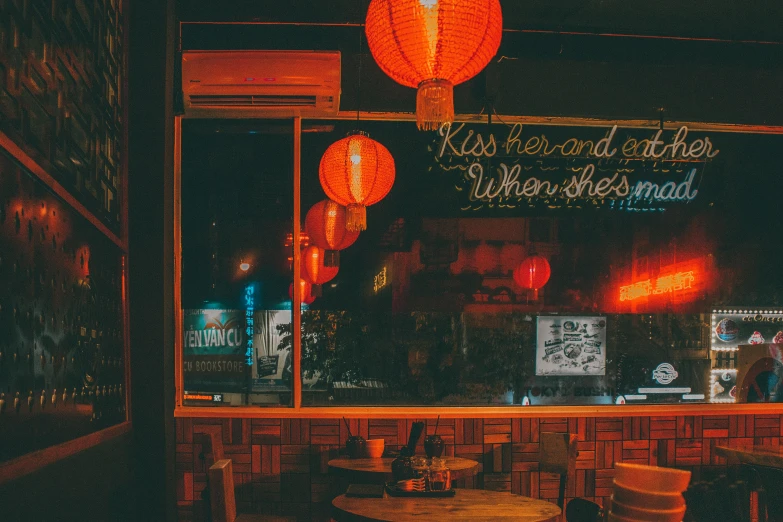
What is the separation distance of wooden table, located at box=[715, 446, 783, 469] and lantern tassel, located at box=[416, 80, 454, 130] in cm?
348

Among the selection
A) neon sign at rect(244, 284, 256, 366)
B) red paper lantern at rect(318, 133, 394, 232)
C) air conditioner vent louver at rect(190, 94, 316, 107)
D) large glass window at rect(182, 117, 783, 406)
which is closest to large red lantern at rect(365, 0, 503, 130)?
red paper lantern at rect(318, 133, 394, 232)

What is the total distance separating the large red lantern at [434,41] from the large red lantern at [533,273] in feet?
8.98

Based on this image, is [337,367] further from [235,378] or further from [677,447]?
[677,447]

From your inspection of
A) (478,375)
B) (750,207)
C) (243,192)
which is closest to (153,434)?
(243,192)

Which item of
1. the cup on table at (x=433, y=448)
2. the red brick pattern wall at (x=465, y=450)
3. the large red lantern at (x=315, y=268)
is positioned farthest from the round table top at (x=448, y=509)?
the large red lantern at (x=315, y=268)

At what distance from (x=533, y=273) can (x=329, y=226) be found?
5.60ft

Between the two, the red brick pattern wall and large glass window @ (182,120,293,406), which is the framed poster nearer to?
the red brick pattern wall

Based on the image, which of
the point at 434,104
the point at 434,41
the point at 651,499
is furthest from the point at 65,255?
the point at 651,499

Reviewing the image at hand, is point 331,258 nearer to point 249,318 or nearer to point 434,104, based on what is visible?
point 249,318

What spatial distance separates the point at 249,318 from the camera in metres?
5.31

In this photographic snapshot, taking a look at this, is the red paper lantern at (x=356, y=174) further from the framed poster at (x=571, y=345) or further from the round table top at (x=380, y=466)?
the framed poster at (x=571, y=345)

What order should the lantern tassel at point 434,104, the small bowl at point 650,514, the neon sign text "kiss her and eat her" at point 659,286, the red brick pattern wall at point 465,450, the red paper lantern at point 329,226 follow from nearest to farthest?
the small bowl at point 650,514, the lantern tassel at point 434,104, the red paper lantern at point 329,226, the red brick pattern wall at point 465,450, the neon sign text "kiss her and eat her" at point 659,286

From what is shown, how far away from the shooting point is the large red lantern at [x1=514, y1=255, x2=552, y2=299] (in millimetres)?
5391

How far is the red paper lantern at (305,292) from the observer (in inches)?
209
